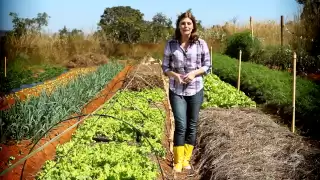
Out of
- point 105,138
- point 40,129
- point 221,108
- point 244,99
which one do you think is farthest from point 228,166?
point 244,99

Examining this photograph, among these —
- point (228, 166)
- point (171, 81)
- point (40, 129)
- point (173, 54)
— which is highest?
point (173, 54)

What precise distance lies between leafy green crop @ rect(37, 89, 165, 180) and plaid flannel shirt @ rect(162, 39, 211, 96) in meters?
0.60

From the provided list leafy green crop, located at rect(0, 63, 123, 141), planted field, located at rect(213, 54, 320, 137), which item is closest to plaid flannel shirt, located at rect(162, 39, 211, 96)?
leafy green crop, located at rect(0, 63, 123, 141)

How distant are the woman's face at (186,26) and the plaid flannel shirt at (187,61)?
0.13 meters

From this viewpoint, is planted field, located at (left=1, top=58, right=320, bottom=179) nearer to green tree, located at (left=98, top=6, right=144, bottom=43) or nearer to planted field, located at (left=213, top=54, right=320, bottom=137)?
planted field, located at (left=213, top=54, right=320, bottom=137)

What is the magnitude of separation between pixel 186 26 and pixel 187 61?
321 millimetres

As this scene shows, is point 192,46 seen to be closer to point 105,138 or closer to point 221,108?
point 105,138

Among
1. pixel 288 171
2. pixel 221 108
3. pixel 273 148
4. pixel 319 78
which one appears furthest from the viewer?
pixel 319 78

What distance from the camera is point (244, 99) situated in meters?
6.73

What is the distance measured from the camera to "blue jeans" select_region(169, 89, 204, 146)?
3.54 meters

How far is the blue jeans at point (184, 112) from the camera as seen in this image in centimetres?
354

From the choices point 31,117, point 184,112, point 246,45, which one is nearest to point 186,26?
point 184,112

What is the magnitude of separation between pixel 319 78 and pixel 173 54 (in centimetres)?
694

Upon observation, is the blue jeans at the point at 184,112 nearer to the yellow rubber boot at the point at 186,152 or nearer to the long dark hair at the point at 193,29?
the yellow rubber boot at the point at 186,152
